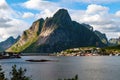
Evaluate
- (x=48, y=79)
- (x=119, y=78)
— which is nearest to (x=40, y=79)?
(x=48, y=79)

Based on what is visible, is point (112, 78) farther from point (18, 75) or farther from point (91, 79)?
point (18, 75)

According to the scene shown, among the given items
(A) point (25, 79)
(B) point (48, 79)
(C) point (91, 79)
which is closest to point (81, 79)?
(C) point (91, 79)

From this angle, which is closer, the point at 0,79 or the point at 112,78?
the point at 0,79

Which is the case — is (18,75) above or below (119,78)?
above

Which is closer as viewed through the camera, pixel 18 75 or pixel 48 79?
pixel 18 75

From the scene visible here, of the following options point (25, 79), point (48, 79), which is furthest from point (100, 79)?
point (25, 79)

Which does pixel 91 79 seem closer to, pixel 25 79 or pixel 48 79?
pixel 48 79

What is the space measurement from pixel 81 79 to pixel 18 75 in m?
93.2

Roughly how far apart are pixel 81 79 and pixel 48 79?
14.8 metres

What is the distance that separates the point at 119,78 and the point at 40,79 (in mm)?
35741

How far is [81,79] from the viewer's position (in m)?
136

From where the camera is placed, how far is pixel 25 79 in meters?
44.7

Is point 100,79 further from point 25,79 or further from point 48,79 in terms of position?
point 25,79

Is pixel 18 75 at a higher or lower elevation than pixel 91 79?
higher
